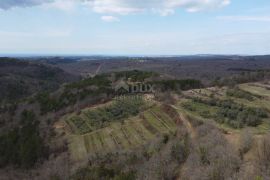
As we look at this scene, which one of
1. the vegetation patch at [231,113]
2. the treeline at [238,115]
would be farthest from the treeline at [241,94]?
the treeline at [238,115]

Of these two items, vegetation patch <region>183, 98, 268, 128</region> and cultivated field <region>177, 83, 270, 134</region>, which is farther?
cultivated field <region>177, 83, 270, 134</region>

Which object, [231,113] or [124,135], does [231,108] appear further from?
[124,135]

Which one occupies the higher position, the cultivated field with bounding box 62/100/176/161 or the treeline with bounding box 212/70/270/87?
the treeline with bounding box 212/70/270/87

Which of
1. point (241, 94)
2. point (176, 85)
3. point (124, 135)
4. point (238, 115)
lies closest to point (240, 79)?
point (176, 85)

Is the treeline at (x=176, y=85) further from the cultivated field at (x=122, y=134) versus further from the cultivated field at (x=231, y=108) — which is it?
the cultivated field at (x=122, y=134)

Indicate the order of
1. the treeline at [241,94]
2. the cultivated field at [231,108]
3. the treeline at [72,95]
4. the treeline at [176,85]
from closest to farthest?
the cultivated field at [231,108], the treeline at [241,94], the treeline at [176,85], the treeline at [72,95]

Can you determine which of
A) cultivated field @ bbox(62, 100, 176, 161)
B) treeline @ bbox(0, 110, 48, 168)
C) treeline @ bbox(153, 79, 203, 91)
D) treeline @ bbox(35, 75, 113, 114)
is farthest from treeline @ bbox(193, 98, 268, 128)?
treeline @ bbox(35, 75, 113, 114)

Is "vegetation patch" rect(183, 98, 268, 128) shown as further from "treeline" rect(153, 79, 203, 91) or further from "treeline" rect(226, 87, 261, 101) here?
"treeline" rect(153, 79, 203, 91)
